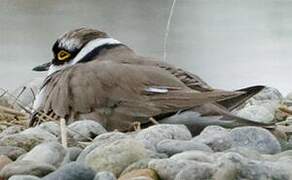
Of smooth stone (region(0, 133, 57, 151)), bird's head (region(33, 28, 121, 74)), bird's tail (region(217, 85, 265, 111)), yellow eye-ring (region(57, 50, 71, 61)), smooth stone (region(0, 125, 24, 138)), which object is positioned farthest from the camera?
yellow eye-ring (region(57, 50, 71, 61))

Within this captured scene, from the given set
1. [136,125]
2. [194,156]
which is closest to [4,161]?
[194,156]

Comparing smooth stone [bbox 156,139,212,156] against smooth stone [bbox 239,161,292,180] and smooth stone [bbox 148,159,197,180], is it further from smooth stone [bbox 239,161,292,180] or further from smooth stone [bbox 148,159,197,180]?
smooth stone [bbox 239,161,292,180]

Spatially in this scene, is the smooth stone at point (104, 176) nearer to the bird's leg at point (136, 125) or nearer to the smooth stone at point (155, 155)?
the smooth stone at point (155, 155)

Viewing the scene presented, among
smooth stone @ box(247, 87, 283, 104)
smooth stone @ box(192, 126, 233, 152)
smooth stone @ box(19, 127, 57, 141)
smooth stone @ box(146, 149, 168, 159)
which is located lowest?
smooth stone @ box(247, 87, 283, 104)

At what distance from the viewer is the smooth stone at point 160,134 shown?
3.72m

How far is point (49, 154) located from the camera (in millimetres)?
3498

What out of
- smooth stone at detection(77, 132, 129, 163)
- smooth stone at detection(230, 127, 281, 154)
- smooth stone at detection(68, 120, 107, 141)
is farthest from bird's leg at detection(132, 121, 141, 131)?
smooth stone at detection(230, 127, 281, 154)

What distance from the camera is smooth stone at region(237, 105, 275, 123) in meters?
4.76

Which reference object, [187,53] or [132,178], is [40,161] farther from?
[187,53]

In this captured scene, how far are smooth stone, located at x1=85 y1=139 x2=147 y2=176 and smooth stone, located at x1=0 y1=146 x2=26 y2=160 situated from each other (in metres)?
0.33

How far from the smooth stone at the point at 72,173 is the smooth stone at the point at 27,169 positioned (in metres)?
0.13

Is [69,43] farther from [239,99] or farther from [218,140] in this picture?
[218,140]

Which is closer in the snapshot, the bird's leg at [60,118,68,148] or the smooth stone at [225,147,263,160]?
the smooth stone at [225,147,263,160]

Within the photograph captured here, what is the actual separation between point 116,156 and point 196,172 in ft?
1.26
